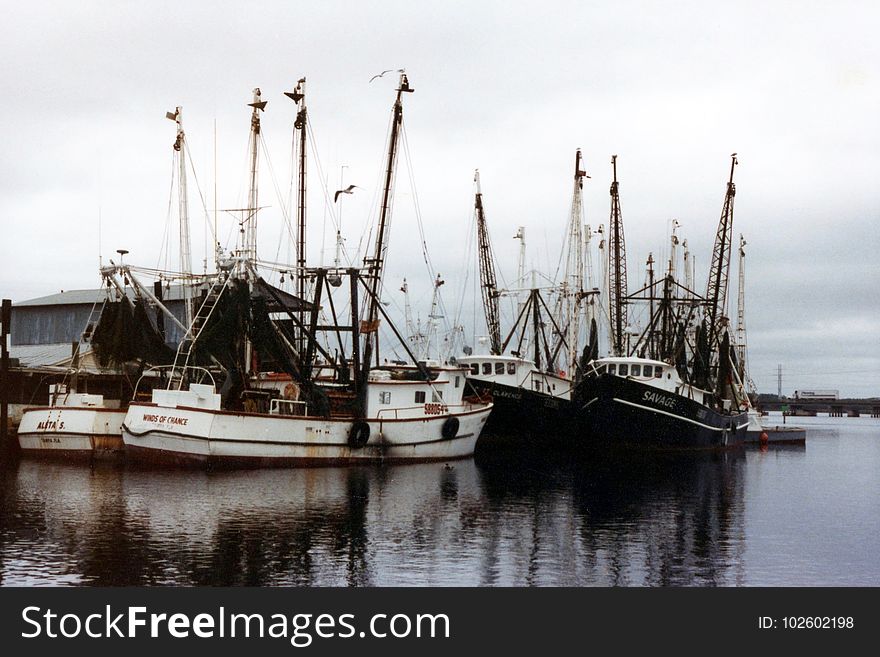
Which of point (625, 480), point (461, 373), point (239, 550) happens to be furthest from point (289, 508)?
point (461, 373)

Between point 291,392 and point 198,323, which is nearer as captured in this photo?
point 198,323

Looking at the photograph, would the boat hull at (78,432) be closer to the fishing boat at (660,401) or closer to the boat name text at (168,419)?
the boat name text at (168,419)

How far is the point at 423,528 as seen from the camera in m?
30.8

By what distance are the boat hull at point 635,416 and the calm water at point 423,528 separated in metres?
11.0

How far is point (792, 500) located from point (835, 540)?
11.4m

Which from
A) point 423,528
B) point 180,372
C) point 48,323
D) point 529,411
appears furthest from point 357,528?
point 48,323

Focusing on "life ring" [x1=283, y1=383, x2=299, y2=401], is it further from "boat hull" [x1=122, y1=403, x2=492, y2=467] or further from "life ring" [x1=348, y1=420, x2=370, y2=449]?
"life ring" [x1=348, y1=420, x2=370, y2=449]

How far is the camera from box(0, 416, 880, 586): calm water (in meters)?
24.0

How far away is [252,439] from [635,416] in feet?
87.0

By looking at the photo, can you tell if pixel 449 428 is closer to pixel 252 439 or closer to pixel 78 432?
pixel 252 439

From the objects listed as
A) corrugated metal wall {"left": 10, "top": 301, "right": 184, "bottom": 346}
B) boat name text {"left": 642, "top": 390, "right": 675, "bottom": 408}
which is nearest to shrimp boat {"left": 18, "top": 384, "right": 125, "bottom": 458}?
corrugated metal wall {"left": 10, "top": 301, "right": 184, "bottom": 346}

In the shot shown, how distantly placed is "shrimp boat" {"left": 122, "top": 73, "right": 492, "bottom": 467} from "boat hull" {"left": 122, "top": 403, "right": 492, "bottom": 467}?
0.05 meters
